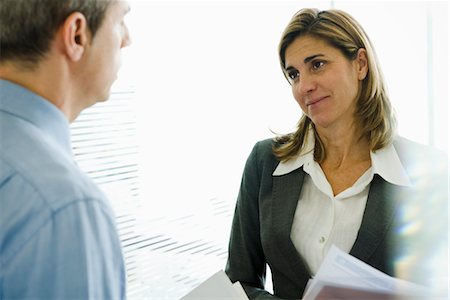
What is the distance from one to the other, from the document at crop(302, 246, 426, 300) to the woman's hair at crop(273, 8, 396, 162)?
52cm

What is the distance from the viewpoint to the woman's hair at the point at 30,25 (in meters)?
0.75

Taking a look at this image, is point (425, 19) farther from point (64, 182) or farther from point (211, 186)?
point (64, 182)

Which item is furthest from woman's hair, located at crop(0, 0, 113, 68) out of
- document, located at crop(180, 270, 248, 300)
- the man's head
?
document, located at crop(180, 270, 248, 300)

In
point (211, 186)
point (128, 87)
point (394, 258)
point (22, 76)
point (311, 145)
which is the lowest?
point (211, 186)

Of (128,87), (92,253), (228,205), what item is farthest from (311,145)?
(92,253)

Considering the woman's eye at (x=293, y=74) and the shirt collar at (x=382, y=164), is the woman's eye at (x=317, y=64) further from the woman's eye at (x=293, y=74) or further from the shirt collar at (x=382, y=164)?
the shirt collar at (x=382, y=164)

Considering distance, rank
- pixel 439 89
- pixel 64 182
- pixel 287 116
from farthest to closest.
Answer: pixel 287 116, pixel 439 89, pixel 64 182

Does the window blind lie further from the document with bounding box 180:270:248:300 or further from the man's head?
the man's head

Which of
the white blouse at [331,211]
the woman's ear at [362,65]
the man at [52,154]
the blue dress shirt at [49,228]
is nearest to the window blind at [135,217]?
the white blouse at [331,211]

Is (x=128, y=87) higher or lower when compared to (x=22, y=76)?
lower

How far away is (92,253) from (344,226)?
944 mm

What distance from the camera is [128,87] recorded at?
194 centimetres

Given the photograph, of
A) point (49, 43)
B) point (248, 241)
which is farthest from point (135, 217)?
point (49, 43)

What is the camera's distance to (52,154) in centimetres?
66
